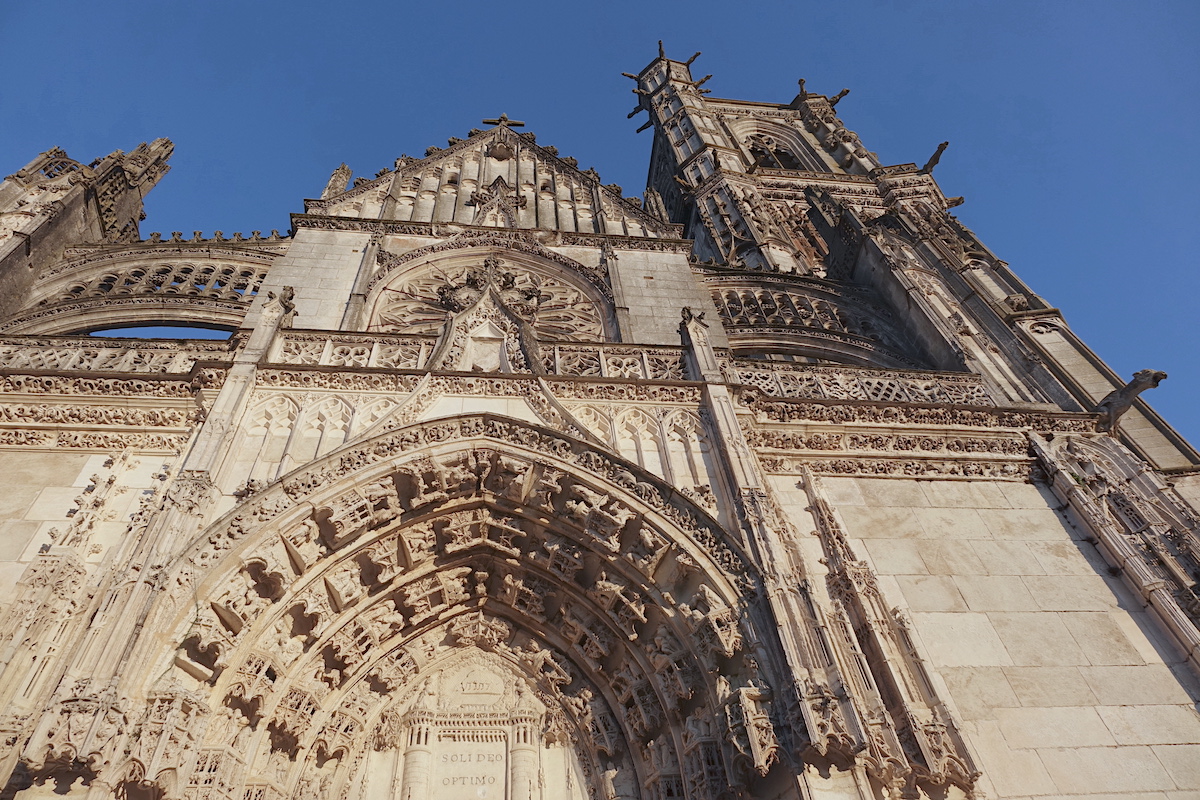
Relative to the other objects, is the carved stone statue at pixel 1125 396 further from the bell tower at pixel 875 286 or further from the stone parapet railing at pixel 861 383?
the stone parapet railing at pixel 861 383

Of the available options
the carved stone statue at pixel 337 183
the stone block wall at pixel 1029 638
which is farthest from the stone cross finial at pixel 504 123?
the stone block wall at pixel 1029 638

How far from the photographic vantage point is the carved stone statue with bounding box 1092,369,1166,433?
9.18 meters

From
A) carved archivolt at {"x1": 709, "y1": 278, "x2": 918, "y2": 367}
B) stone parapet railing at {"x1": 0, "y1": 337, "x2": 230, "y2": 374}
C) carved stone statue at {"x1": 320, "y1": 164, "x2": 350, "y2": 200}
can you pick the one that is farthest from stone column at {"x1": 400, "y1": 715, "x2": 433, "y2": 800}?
carved stone statue at {"x1": 320, "y1": 164, "x2": 350, "y2": 200}

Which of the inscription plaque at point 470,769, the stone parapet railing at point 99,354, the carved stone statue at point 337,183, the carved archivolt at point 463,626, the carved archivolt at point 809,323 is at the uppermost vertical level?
the carved stone statue at point 337,183

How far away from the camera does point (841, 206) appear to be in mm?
17484

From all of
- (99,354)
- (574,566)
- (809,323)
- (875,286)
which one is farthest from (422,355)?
(875,286)

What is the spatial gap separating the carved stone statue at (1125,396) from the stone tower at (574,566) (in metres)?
0.03

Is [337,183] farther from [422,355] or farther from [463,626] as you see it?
[463,626]

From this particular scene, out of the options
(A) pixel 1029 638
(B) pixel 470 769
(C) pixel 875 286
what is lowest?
(B) pixel 470 769

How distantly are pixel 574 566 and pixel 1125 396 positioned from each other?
290 inches

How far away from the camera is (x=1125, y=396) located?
9.30m

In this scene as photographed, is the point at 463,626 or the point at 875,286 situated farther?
the point at 875,286

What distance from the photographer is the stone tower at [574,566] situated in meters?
5.45

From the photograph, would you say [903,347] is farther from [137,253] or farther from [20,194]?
[20,194]
